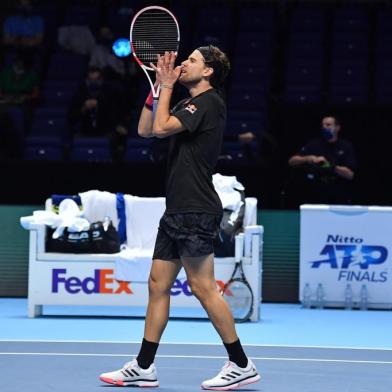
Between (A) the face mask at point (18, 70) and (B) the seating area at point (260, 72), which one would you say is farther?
(A) the face mask at point (18, 70)

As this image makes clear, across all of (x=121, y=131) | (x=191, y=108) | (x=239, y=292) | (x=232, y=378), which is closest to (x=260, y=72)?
(x=121, y=131)

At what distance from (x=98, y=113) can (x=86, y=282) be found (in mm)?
4581

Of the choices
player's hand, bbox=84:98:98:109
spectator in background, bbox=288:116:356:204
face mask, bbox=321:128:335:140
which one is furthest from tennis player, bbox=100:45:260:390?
player's hand, bbox=84:98:98:109

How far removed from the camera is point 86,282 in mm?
10508

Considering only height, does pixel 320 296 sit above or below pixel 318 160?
below

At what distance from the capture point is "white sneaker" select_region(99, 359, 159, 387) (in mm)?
6828

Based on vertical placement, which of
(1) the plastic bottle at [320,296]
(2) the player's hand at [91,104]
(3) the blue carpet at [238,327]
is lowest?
(3) the blue carpet at [238,327]

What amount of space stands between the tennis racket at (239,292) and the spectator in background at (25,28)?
7636 mm

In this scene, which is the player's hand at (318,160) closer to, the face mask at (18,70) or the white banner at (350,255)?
the white banner at (350,255)

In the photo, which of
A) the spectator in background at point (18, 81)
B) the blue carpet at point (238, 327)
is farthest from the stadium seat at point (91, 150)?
the blue carpet at point (238, 327)

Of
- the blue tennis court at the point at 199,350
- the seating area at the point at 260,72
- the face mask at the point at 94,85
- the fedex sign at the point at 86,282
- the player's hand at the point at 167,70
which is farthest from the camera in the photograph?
the face mask at the point at 94,85

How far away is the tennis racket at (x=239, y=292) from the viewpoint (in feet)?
33.8

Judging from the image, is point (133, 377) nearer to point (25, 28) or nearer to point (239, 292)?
point (239, 292)

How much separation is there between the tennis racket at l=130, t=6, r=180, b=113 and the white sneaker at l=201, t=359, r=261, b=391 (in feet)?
5.46
